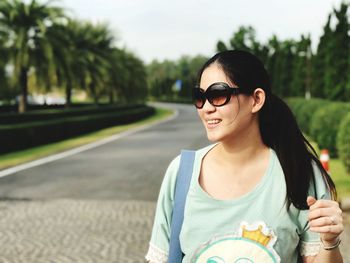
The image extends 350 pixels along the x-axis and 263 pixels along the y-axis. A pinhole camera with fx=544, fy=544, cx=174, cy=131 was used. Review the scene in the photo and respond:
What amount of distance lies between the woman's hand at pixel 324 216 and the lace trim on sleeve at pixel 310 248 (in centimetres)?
12

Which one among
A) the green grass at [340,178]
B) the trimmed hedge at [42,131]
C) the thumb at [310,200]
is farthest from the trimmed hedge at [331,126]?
the thumb at [310,200]

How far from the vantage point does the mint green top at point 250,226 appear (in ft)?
5.84

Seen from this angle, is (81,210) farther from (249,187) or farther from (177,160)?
(249,187)

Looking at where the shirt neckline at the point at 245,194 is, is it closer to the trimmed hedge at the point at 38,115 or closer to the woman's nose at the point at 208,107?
the woman's nose at the point at 208,107

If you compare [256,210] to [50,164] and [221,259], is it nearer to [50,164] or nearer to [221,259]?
[221,259]

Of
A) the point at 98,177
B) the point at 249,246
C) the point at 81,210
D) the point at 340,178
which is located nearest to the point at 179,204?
the point at 249,246

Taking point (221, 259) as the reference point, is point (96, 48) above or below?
above

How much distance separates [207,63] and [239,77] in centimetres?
13

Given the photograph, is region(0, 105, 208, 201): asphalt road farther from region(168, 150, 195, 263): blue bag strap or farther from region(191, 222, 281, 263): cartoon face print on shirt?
region(191, 222, 281, 263): cartoon face print on shirt

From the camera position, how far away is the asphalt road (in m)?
A: 10.0

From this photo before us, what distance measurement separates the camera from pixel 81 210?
863 cm

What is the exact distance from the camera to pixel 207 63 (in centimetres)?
193

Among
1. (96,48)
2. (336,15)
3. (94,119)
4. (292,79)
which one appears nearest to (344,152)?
(336,15)

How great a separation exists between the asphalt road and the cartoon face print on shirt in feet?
25.1
